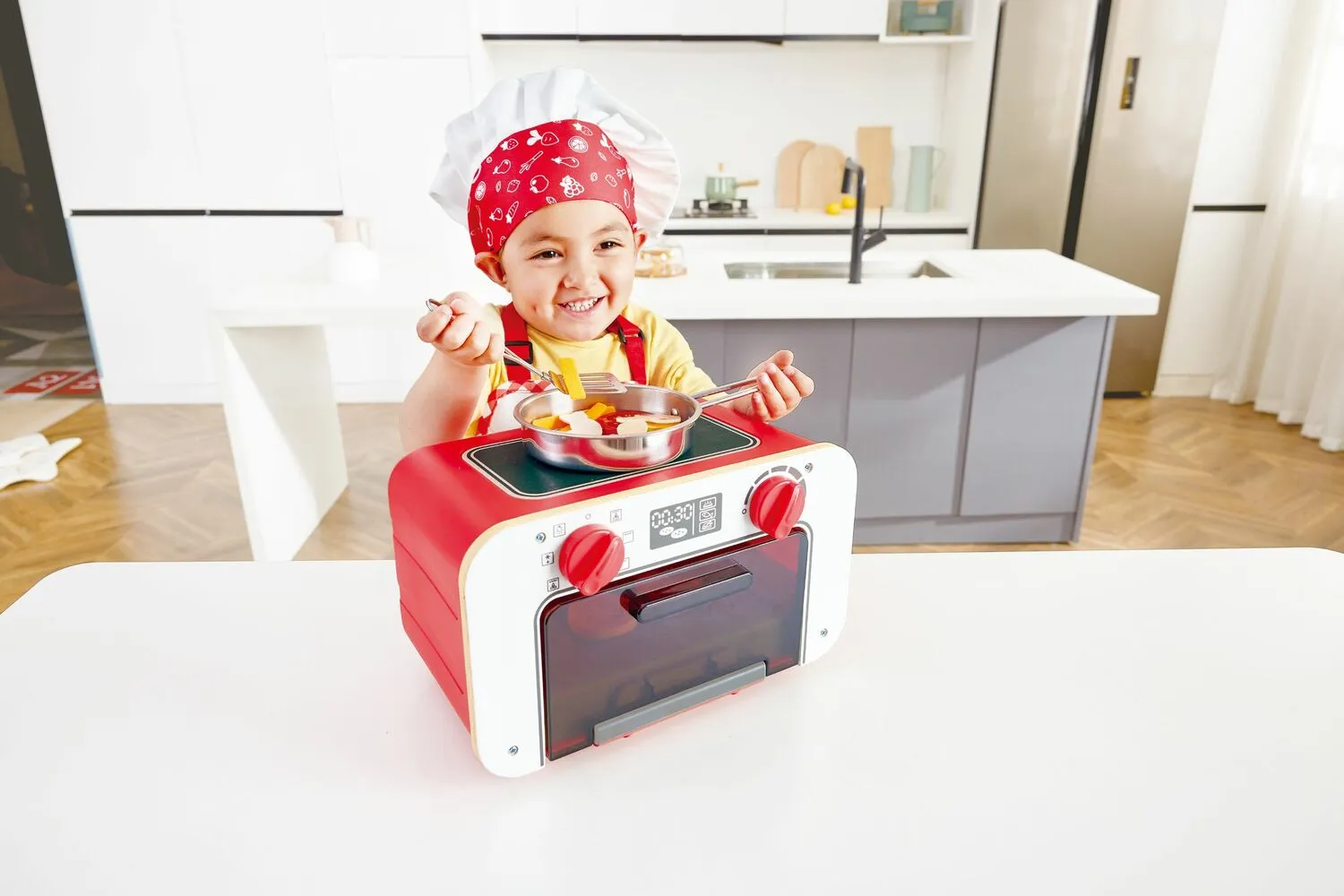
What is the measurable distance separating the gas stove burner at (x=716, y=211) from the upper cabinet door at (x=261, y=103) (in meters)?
1.46

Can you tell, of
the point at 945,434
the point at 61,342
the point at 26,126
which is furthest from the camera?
the point at 61,342

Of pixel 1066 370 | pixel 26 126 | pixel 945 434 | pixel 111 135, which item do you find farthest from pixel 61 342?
pixel 1066 370

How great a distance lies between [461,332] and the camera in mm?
663

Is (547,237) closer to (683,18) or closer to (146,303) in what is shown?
(683,18)

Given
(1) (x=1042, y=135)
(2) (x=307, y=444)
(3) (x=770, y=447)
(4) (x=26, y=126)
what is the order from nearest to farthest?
(3) (x=770, y=447)
(2) (x=307, y=444)
(1) (x=1042, y=135)
(4) (x=26, y=126)

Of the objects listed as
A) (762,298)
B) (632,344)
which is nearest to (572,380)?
(632,344)

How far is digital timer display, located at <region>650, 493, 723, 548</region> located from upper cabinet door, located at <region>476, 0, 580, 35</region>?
11.5 feet

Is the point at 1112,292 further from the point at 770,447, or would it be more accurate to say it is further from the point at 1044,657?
the point at 770,447

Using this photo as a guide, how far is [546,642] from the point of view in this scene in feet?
1.92

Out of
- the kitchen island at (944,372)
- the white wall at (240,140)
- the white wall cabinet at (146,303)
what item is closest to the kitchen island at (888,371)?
the kitchen island at (944,372)

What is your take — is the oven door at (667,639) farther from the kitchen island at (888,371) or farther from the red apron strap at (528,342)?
the kitchen island at (888,371)

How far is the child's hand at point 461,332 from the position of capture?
26.0 inches

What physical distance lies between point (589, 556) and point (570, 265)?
41 centimetres

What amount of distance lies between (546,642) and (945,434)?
1961 millimetres
